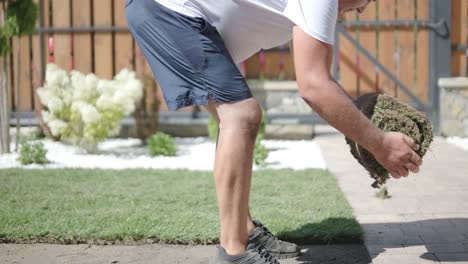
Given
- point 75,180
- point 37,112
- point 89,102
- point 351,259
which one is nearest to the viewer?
point 351,259

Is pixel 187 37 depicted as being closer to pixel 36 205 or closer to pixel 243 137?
pixel 243 137

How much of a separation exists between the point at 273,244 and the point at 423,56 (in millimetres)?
5362

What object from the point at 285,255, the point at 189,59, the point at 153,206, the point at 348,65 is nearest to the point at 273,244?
the point at 285,255

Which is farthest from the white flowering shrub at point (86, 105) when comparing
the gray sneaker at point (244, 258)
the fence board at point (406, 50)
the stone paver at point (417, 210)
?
the gray sneaker at point (244, 258)

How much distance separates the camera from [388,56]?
328 inches

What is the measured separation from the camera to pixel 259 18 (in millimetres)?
2936

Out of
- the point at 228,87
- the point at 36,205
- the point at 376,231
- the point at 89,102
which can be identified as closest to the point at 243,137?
the point at 228,87

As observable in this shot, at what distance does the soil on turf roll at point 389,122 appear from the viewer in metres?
3.04

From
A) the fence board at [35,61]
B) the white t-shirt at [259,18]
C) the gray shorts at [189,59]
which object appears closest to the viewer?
the white t-shirt at [259,18]

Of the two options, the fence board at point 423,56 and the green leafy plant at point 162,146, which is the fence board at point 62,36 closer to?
the green leafy plant at point 162,146

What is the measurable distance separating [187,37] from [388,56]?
5.80m

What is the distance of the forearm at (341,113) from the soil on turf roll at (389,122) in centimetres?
19

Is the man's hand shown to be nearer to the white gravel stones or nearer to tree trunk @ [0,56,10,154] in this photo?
the white gravel stones

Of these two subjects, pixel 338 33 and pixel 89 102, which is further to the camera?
pixel 338 33
